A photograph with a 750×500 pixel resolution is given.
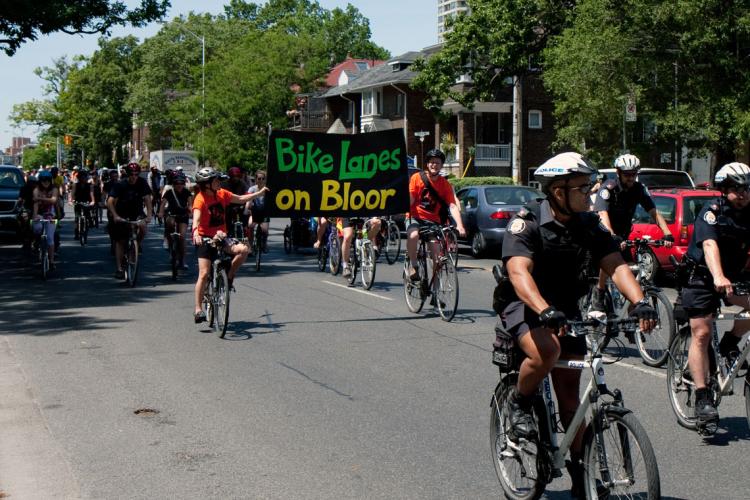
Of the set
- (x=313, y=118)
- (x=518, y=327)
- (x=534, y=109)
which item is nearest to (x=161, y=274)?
(x=518, y=327)

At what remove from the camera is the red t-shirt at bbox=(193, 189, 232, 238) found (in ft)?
38.0

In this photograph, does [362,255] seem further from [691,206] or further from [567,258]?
[567,258]

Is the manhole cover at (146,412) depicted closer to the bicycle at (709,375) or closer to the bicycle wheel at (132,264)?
the bicycle at (709,375)

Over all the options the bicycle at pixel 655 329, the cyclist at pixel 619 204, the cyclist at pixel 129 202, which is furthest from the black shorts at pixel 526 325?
the cyclist at pixel 129 202

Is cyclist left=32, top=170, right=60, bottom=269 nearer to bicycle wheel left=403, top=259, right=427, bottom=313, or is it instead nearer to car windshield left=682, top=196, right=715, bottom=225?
bicycle wheel left=403, top=259, right=427, bottom=313

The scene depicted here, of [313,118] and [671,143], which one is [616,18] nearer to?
[671,143]

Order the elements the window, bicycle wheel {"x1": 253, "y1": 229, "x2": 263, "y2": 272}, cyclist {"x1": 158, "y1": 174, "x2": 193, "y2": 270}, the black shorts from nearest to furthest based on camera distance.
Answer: the black shorts → cyclist {"x1": 158, "y1": 174, "x2": 193, "y2": 270} → bicycle wheel {"x1": 253, "y1": 229, "x2": 263, "y2": 272} → the window

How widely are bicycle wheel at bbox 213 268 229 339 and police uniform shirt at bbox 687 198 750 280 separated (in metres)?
5.57

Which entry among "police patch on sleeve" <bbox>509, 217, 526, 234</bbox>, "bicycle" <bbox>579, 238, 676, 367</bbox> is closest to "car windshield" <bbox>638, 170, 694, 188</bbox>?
"bicycle" <bbox>579, 238, 676, 367</bbox>

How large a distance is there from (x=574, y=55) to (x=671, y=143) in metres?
5.30

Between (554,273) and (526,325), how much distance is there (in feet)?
0.94

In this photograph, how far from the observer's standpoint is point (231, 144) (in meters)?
63.1

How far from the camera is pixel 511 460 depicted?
5.45 meters

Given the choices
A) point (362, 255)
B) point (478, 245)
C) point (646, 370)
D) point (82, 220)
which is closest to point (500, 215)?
point (478, 245)
